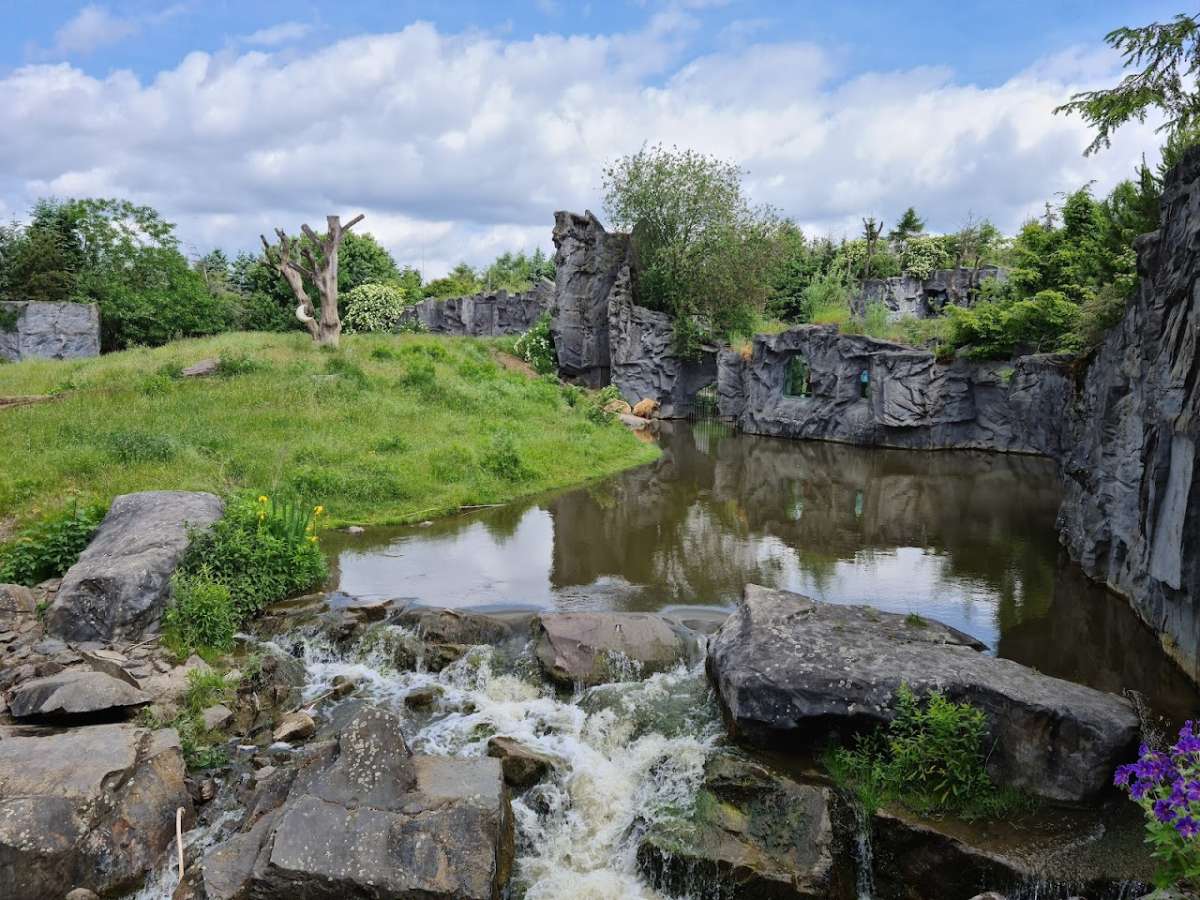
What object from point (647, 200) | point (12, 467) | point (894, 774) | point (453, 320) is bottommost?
point (894, 774)

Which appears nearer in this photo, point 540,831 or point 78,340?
point 540,831

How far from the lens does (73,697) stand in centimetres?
745

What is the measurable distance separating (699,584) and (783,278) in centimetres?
3650

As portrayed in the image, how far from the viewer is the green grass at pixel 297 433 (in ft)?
49.9

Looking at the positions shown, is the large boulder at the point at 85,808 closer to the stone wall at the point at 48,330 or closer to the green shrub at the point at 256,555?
the green shrub at the point at 256,555

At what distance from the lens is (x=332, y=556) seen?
1384 cm

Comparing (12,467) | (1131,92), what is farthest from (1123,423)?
(12,467)

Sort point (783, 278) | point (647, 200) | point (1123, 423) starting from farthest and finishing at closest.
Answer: point (783, 278)
point (647, 200)
point (1123, 423)

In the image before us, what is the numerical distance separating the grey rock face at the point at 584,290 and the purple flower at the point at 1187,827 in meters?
34.3

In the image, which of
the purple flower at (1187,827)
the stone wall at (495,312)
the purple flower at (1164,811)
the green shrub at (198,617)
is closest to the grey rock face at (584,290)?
the stone wall at (495,312)

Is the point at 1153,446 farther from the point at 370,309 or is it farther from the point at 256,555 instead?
the point at 370,309

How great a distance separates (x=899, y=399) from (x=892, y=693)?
22768 mm

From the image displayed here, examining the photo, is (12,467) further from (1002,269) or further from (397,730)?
(1002,269)

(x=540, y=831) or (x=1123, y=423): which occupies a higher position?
(x=1123, y=423)
